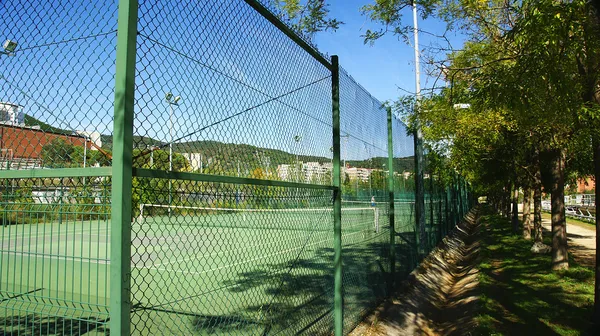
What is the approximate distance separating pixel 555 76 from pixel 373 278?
353 cm

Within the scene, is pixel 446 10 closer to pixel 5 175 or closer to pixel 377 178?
pixel 377 178

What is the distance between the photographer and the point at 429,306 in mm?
8109

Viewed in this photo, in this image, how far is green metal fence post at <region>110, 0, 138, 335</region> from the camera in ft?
6.45

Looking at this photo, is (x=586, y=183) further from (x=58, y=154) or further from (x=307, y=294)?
(x=58, y=154)

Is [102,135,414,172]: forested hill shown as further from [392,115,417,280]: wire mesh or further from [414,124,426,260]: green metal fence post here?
[414,124,426,260]: green metal fence post

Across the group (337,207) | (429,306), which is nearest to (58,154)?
(337,207)

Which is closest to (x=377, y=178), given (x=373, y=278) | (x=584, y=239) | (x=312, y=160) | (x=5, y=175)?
(x=373, y=278)

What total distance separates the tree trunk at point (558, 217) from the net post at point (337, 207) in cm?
762

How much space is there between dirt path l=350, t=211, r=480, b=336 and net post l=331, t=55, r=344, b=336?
2.99 feet

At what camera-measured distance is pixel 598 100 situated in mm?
5359

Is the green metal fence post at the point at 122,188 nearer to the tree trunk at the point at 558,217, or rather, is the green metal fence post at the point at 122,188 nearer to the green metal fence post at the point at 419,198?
the green metal fence post at the point at 419,198

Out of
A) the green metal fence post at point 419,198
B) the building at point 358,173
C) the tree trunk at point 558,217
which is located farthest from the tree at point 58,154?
the tree trunk at point 558,217

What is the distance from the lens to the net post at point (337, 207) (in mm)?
4523

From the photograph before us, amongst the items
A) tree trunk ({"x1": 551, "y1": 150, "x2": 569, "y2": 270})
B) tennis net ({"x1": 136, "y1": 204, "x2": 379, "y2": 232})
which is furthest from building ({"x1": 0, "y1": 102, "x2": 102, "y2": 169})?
tree trunk ({"x1": 551, "y1": 150, "x2": 569, "y2": 270})
